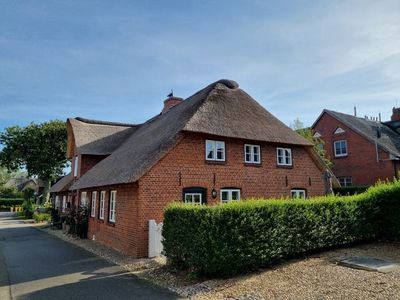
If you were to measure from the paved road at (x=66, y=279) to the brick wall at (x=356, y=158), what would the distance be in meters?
24.9

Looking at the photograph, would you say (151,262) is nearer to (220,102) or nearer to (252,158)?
(252,158)

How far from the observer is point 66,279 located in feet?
30.9

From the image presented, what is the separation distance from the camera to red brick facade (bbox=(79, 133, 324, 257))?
12.6 m

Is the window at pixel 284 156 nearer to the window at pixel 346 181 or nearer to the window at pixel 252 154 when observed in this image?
the window at pixel 252 154

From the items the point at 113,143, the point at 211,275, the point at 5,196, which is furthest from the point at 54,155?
the point at 211,275

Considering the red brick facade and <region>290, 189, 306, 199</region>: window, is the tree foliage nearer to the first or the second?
the red brick facade

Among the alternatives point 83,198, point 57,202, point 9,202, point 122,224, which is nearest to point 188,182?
point 122,224

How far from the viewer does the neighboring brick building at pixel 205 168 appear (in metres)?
12.8

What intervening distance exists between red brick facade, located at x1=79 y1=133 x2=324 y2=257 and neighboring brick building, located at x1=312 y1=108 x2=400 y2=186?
12.7 m

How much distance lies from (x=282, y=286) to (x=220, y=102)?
11.1 metres

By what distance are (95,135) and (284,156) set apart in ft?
49.6

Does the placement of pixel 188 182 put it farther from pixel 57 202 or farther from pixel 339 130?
pixel 57 202

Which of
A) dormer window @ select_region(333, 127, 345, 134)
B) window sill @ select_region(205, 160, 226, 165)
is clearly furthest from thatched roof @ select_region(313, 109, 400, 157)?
window sill @ select_region(205, 160, 226, 165)

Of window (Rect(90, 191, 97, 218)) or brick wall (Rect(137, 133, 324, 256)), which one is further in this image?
window (Rect(90, 191, 97, 218))
